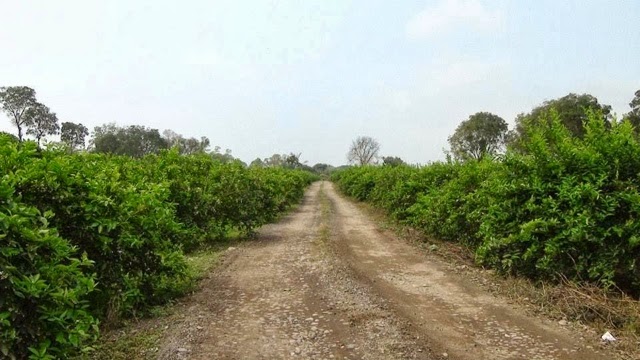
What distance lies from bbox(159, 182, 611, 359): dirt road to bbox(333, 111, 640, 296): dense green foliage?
3.13 ft

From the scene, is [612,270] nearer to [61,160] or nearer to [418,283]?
[418,283]

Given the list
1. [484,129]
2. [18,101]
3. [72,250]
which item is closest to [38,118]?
[18,101]

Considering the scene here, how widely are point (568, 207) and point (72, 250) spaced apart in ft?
20.5

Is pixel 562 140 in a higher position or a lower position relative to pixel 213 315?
higher

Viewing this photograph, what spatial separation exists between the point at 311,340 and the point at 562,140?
4.92 meters

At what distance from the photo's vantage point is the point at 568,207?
6.73m

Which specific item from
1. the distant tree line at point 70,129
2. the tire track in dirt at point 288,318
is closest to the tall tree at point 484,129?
the distant tree line at point 70,129

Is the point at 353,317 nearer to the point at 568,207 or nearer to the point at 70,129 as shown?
the point at 568,207

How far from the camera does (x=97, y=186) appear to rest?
498 centimetres

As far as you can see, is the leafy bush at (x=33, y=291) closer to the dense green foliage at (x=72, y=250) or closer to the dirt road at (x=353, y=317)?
the dense green foliage at (x=72, y=250)

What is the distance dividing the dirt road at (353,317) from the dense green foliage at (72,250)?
2.61 ft

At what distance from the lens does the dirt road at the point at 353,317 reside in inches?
189

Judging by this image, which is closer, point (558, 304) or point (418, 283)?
point (558, 304)

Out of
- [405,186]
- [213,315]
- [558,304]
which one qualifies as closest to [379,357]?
[213,315]
